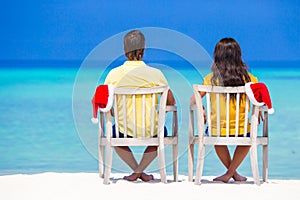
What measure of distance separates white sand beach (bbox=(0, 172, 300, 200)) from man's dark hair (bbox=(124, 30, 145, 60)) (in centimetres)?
74

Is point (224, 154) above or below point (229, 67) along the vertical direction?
below

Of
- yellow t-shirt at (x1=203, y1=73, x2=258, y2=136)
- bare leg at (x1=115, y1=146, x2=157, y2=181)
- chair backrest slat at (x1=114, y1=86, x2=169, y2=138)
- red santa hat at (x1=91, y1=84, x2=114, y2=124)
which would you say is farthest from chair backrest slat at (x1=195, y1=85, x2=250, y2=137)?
red santa hat at (x1=91, y1=84, x2=114, y2=124)

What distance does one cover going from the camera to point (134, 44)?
447cm

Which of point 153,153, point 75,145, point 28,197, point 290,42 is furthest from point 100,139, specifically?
point 290,42

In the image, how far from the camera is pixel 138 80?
4469 millimetres

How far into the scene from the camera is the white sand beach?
404 centimetres

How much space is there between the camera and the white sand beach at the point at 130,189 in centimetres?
404

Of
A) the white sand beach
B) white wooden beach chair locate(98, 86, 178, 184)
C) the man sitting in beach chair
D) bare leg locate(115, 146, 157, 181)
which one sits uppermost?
the man sitting in beach chair

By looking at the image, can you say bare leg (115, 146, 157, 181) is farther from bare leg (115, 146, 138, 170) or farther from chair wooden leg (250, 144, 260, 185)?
chair wooden leg (250, 144, 260, 185)

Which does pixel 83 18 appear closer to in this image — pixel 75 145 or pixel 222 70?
pixel 75 145

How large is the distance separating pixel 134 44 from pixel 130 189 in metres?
0.84

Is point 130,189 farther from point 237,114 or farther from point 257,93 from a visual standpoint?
point 257,93

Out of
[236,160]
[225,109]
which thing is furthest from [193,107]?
[236,160]

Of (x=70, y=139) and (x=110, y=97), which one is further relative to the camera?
(x=70, y=139)
